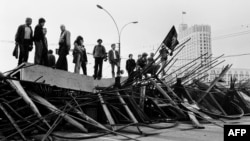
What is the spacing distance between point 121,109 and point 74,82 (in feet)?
6.47

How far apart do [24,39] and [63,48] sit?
1577mm

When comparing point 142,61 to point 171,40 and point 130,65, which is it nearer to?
point 130,65

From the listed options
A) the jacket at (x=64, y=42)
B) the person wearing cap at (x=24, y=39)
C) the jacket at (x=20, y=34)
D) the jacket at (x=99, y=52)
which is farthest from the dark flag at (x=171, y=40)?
the jacket at (x=20, y=34)

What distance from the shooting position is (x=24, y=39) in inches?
384

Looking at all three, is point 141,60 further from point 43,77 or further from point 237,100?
point 43,77

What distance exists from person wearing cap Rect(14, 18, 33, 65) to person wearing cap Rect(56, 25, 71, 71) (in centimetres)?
126

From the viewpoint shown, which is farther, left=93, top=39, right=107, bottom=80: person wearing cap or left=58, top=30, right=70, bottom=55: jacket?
left=93, top=39, right=107, bottom=80: person wearing cap

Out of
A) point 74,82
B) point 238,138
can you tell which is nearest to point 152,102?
point 74,82

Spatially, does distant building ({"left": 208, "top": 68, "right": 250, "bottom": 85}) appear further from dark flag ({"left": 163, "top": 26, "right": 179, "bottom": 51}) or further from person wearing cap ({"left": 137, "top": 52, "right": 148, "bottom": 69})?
dark flag ({"left": 163, "top": 26, "right": 179, "bottom": 51})

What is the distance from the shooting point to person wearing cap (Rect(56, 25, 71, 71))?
10.9m

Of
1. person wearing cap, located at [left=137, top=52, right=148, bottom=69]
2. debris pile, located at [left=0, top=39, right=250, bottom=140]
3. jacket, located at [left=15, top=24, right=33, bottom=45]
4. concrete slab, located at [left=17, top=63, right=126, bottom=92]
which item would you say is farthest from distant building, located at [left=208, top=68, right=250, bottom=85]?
jacket, located at [left=15, top=24, right=33, bottom=45]

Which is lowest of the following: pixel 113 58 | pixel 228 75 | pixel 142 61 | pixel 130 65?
pixel 228 75

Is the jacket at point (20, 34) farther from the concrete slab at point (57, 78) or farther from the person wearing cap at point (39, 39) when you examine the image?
the concrete slab at point (57, 78)

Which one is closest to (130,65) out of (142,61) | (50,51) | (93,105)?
(142,61)
